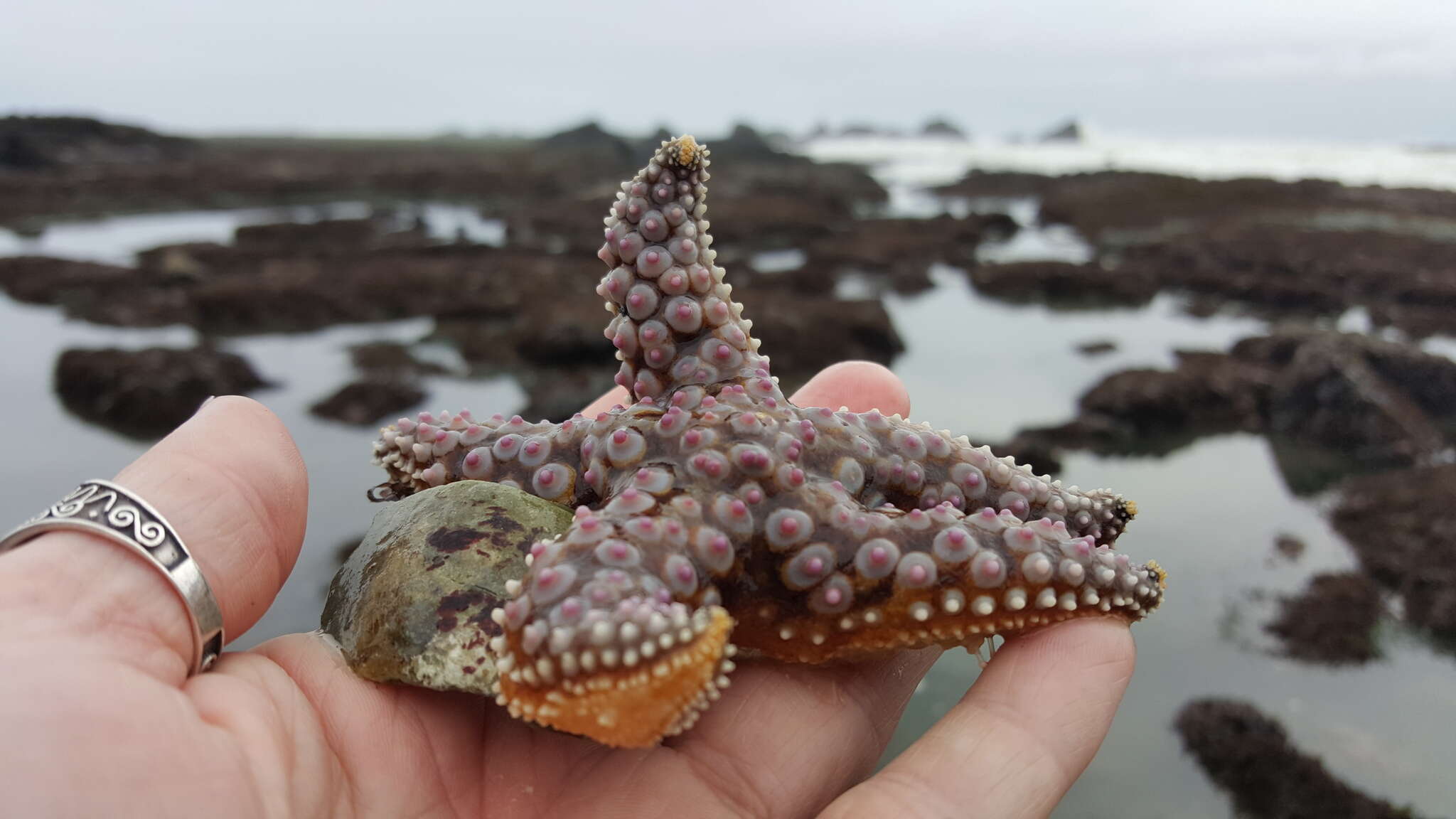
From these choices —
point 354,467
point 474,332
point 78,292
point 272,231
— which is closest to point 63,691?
point 354,467

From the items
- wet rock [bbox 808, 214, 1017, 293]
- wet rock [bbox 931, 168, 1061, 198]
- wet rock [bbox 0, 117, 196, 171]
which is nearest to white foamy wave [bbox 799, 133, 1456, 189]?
wet rock [bbox 931, 168, 1061, 198]

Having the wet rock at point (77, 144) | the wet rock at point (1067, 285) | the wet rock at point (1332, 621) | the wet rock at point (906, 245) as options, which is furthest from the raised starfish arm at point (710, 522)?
the wet rock at point (77, 144)

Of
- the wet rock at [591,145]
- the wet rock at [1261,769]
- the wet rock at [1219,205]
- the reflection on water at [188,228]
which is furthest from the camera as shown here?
the wet rock at [591,145]

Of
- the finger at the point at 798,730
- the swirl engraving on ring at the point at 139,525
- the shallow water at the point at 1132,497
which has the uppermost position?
the swirl engraving on ring at the point at 139,525

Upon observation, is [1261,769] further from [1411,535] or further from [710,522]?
[710,522]

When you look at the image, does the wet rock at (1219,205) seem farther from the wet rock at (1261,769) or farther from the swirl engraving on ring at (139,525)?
the swirl engraving on ring at (139,525)

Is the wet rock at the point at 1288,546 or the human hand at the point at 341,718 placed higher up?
the human hand at the point at 341,718
